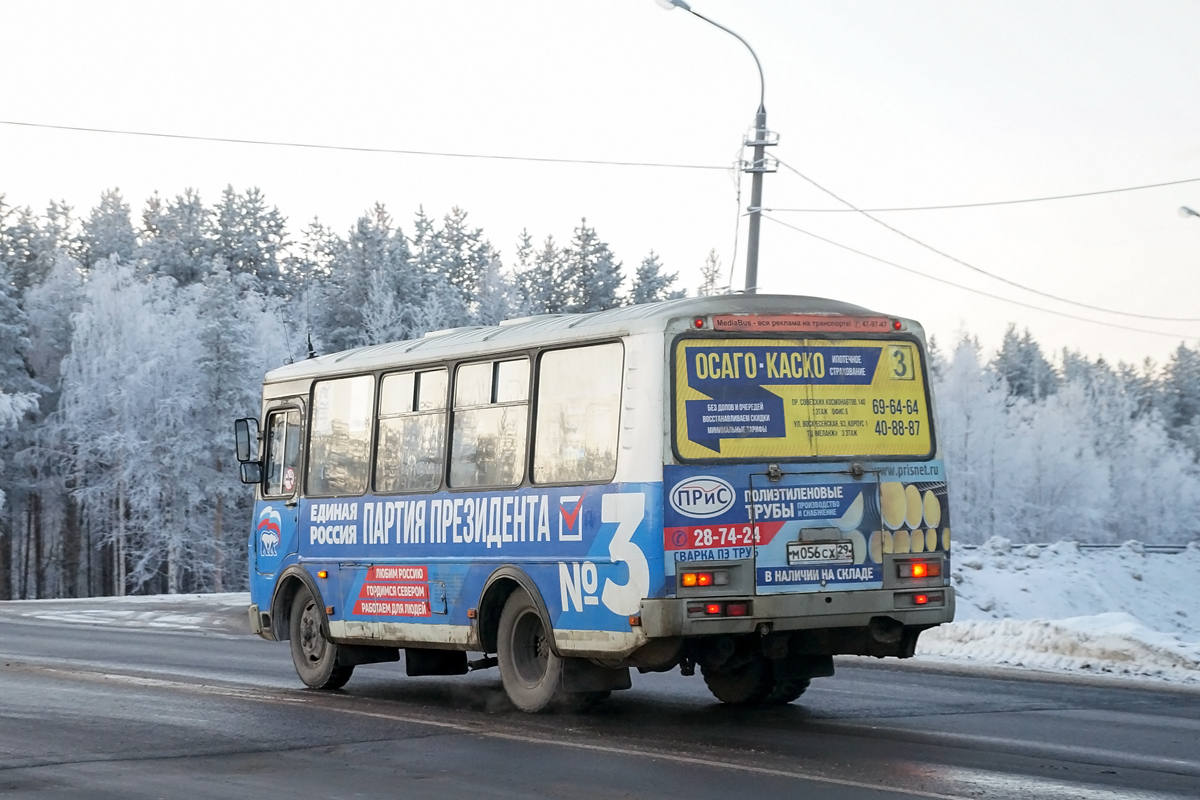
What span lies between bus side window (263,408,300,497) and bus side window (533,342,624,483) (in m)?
4.46

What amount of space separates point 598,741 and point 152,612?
23957mm

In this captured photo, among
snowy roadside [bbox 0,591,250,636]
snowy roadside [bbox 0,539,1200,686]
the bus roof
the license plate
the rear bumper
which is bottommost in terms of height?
snowy roadside [bbox 0,591,250,636]

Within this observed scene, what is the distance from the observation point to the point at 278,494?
15.7m

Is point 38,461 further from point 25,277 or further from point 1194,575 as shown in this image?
point 1194,575

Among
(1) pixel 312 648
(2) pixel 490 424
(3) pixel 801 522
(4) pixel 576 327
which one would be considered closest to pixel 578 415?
(4) pixel 576 327

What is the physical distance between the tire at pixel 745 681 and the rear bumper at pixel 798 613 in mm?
1471

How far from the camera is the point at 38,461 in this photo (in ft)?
223

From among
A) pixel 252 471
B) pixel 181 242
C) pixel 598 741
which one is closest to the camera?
pixel 598 741

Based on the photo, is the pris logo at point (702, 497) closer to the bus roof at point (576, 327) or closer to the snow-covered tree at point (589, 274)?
the bus roof at point (576, 327)

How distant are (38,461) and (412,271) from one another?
22.9 metres

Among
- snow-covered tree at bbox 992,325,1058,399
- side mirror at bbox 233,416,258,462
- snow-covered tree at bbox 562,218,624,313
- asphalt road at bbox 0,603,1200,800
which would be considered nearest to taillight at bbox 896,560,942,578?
asphalt road at bbox 0,603,1200,800

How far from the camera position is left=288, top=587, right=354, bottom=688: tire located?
48.1ft

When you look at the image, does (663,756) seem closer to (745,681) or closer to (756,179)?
(745,681)

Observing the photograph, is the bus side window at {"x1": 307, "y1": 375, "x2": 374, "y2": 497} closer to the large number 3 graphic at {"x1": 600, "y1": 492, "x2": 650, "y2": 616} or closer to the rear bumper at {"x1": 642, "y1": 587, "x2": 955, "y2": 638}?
the large number 3 graphic at {"x1": 600, "y1": 492, "x2": 650, "y2": 616}
